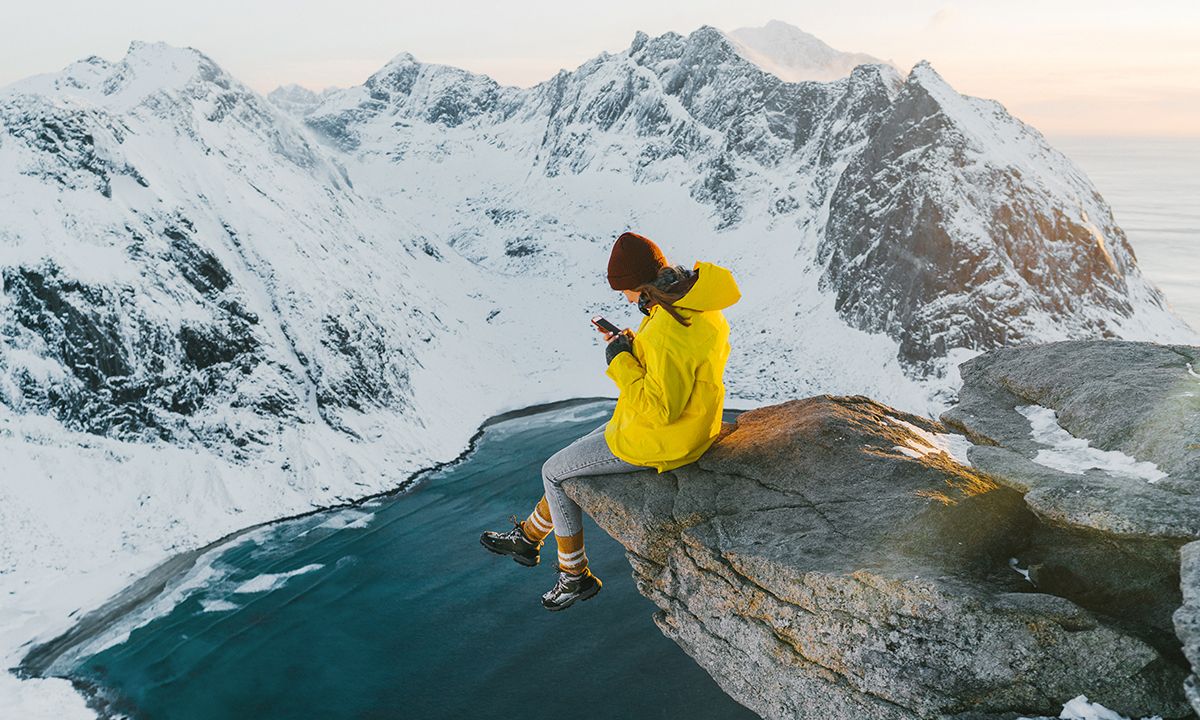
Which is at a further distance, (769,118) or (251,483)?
(769,118)

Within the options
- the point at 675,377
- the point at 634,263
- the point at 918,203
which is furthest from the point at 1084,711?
the point at 918,203

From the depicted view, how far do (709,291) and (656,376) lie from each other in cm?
112

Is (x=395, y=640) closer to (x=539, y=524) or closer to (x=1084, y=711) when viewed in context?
(x=539, y=524)

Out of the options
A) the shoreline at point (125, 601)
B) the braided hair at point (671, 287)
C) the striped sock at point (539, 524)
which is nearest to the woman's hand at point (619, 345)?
the braided hair at point (671, 287)

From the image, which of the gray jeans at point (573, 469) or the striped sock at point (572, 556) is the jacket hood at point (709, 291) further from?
the striped sock at point (572, 556)

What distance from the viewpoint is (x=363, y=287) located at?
232ft

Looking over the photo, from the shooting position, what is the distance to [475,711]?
85.3 ft

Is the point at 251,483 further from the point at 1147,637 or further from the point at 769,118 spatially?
the point at 769,118

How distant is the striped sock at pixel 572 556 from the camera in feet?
28.9

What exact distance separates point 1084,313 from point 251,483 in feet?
263

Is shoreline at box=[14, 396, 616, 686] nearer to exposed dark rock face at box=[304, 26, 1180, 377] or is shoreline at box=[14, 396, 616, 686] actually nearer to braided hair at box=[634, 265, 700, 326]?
braided hair at box=[634, 265, 700, 326]

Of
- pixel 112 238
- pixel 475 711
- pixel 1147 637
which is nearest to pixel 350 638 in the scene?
pixel 475 711

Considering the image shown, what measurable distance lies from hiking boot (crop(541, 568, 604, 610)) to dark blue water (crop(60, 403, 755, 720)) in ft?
54.0

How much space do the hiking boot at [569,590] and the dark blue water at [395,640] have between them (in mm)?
16457
